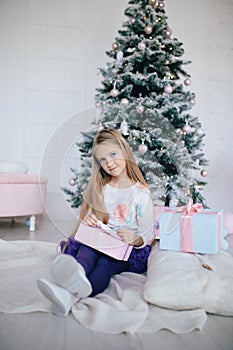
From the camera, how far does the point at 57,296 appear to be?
0.97 m

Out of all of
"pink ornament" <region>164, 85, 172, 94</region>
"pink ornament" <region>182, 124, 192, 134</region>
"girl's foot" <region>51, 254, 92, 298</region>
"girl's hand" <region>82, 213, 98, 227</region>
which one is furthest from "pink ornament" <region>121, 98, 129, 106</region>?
"girl's foot" <region>51, 254, 92, 298</region>

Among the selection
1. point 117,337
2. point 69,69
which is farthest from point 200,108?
point 117,337

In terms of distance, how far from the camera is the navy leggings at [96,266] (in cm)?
120

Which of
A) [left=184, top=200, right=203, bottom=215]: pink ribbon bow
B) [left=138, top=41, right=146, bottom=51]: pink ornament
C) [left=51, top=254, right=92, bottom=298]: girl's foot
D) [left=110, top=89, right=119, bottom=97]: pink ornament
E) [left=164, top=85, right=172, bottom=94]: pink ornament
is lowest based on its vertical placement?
[left=51, top=254, right=92, bottom=298]: girl's foot

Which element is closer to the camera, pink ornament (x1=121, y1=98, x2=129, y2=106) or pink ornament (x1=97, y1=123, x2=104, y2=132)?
pink ornament (x1=97, y1=123, x2=104, y2=132)

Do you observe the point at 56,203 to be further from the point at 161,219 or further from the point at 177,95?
the point at 177,95

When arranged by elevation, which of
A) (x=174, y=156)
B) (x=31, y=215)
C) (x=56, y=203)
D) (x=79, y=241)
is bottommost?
(x=31, y=215)

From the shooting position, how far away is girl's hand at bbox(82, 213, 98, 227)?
1.28 metres

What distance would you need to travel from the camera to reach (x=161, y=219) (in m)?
1.64

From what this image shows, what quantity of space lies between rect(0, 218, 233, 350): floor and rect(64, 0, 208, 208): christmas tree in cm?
89

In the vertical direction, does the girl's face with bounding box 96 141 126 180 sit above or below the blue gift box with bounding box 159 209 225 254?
above

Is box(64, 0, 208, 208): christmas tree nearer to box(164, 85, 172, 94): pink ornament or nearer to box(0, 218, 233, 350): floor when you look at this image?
box(164, 85, 172, 94): pink ornament

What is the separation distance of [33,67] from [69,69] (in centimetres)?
29

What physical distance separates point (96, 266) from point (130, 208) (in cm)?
22
